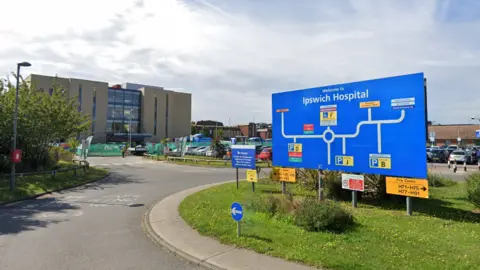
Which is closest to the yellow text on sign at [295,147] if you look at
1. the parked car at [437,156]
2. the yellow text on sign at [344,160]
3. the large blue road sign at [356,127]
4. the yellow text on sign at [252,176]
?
the large blue road sign at [356,127]

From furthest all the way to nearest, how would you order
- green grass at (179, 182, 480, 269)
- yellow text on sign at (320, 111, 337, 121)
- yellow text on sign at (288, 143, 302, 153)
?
yellow text on sign at (288, 143, 302, 153)
yellow text on sign at (320, 111, 337, 121)
green grass at (179, 182, 480, 269)

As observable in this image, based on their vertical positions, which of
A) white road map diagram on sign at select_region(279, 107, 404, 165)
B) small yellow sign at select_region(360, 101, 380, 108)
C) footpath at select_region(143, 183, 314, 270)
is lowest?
footpath at select_region(143, 183, 314, 270)

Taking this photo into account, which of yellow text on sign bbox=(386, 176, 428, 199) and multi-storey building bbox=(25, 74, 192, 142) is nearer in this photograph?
yellow text on sign bbox=(386, 176, 428, 199)

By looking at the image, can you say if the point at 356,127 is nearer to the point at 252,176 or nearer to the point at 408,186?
the point at 408,186

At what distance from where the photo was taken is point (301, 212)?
28.7 ft

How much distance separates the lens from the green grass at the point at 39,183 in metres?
15.8

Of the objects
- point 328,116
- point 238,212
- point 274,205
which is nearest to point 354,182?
point 328,116

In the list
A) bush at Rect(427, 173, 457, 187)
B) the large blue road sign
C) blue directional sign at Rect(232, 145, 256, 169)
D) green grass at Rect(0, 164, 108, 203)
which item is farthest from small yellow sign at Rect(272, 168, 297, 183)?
green grass at Rect(0, 164, 108, 203)

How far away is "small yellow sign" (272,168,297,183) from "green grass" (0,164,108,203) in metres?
11.5

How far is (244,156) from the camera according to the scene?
15.0 meters

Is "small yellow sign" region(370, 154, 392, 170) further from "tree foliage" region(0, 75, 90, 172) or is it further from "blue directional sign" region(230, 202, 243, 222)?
"tree foliage" region(0, 75, 90, 172)

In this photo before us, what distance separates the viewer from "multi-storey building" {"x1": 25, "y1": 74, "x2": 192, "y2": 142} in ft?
273

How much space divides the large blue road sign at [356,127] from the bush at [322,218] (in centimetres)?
313

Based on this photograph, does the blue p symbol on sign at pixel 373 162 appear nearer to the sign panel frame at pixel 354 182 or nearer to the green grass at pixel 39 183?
the sign panel frame at pixel 354 182
